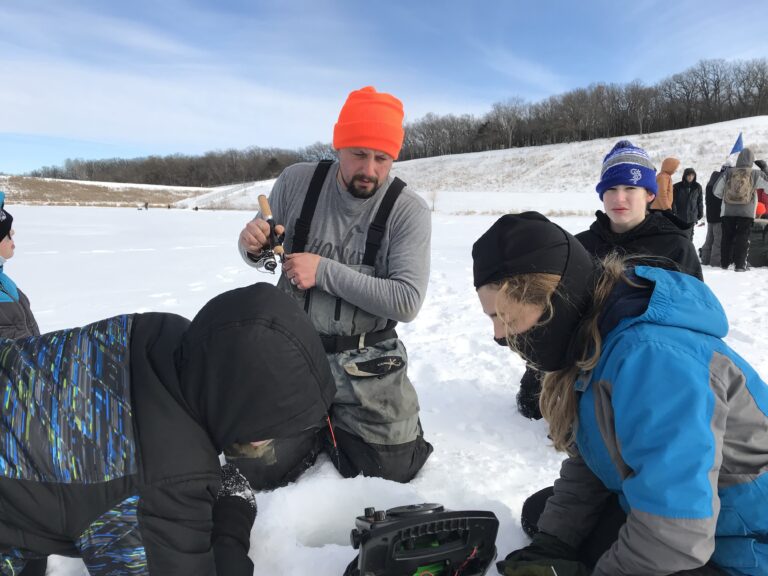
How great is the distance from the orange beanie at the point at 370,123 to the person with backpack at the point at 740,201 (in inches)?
266

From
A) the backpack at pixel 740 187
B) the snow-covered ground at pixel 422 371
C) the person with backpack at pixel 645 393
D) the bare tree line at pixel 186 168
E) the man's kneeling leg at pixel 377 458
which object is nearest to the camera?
the person with backpack at pixel 645 393

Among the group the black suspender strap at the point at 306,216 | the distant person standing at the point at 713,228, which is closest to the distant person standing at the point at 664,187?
the distant person standing at the point at 713,228

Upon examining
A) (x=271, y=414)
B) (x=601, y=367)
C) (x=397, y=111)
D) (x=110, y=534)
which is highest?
(x=397, y=111)

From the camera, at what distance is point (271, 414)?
4.31ft

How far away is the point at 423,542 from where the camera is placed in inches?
61.4

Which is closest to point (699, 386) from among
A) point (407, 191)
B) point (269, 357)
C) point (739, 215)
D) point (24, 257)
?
point (269, 357)

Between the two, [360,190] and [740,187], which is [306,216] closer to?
[360,190]

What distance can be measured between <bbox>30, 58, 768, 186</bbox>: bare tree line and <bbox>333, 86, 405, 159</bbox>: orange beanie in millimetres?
63112

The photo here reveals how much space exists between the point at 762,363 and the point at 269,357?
4070 millimetres

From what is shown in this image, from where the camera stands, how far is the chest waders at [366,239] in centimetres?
257

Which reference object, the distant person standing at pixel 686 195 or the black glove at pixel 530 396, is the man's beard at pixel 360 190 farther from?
the distant person standing at pixel 686 195

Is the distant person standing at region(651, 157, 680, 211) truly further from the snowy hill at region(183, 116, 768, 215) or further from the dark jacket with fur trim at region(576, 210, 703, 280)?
the snowy hill at region(183, 116, 768, 215)

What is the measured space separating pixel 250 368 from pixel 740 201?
813 centimetres

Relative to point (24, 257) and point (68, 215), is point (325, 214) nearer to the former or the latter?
point (24, 257)
